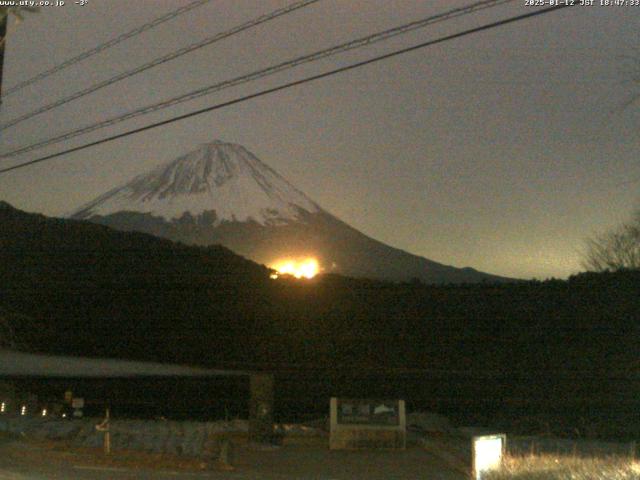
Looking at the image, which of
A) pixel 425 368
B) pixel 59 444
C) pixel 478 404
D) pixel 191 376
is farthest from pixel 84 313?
pixel 59 444

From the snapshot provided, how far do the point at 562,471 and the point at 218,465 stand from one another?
315 inches

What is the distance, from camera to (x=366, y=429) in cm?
1866

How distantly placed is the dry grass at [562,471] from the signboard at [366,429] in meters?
9.26

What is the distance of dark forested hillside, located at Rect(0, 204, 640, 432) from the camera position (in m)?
30.5

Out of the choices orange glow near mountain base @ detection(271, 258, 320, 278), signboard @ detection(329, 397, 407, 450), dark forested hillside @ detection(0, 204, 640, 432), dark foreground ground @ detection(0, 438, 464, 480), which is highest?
orange glow near mountain base @ detection(271, 258, 320, 278)

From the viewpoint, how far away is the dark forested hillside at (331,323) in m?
30.5

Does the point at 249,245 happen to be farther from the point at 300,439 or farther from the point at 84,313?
the point at 300,439

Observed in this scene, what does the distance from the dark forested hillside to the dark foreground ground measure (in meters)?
12.1

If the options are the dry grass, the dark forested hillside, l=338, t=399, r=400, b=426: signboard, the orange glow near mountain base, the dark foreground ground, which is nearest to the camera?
the dry grass

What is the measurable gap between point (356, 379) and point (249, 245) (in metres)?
37.3

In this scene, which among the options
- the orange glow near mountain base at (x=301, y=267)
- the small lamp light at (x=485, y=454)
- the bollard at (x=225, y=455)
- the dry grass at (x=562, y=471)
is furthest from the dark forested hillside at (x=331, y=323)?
the small lamp light at (x=485, y=454)

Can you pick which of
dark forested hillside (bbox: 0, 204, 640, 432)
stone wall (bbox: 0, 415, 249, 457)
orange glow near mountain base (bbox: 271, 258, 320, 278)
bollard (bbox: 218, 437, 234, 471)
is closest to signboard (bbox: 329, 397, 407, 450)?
bollard (bbox: 218, 437, 234, 471)

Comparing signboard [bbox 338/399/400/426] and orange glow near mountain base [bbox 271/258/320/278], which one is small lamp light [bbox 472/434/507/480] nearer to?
signboard [bbox 338/399/400/426]

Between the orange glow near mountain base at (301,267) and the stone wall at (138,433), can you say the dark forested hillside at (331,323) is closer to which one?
the orange glow near mountain base at (301,267)
